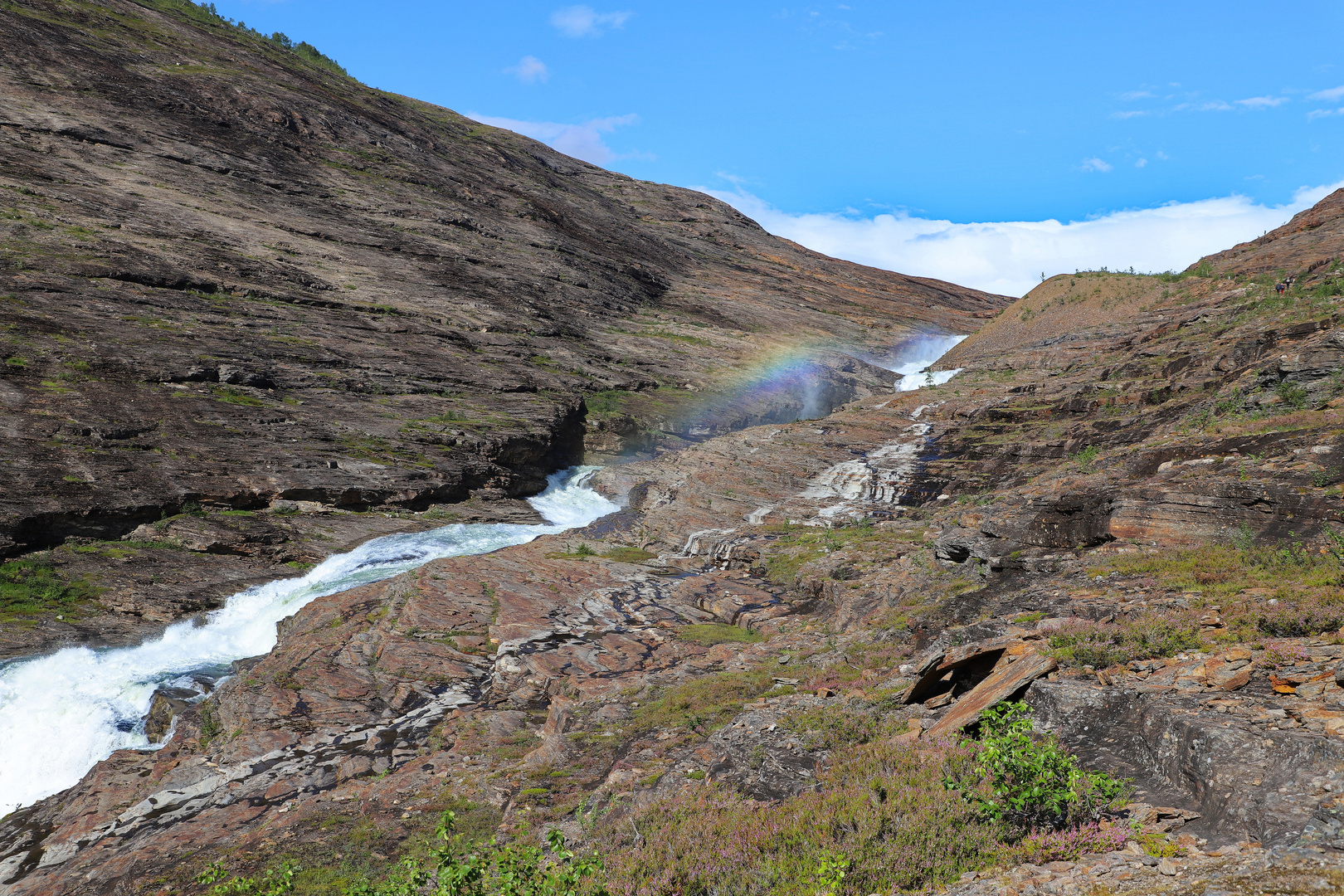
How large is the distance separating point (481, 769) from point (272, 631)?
1525 cm

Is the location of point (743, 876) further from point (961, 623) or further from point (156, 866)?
point (156, 866)

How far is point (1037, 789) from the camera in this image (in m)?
6.79

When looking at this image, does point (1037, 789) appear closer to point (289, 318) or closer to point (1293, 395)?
point (1293, 395)

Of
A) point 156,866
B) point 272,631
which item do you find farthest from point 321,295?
point 156,866

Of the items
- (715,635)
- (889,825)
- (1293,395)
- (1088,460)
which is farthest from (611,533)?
→ (889,825)

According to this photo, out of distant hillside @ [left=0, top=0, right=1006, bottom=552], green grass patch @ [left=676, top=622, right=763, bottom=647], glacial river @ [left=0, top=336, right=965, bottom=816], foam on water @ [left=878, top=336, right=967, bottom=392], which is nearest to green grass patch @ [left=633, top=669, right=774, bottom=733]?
green grass patch @ [left=676, top=622, right=763, bottom=647]

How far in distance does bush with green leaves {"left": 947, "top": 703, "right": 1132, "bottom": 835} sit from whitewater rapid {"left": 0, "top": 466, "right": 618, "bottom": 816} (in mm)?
20083

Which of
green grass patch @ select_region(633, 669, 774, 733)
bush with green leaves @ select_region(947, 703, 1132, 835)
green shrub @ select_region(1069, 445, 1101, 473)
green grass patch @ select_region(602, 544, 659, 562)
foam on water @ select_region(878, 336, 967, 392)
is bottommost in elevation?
green grass patch @ select_region(602, 544, 659, 562)

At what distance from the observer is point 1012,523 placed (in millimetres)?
16516

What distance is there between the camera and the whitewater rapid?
58.1 ft

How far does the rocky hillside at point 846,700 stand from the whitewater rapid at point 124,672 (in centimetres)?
223

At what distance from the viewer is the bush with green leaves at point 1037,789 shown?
6.73 metres

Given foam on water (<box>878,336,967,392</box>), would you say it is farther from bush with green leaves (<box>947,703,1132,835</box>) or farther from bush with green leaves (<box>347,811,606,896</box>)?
bush with green leaves (<box>347,811,606,896</box>)

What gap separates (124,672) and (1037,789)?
24736 millimetres
